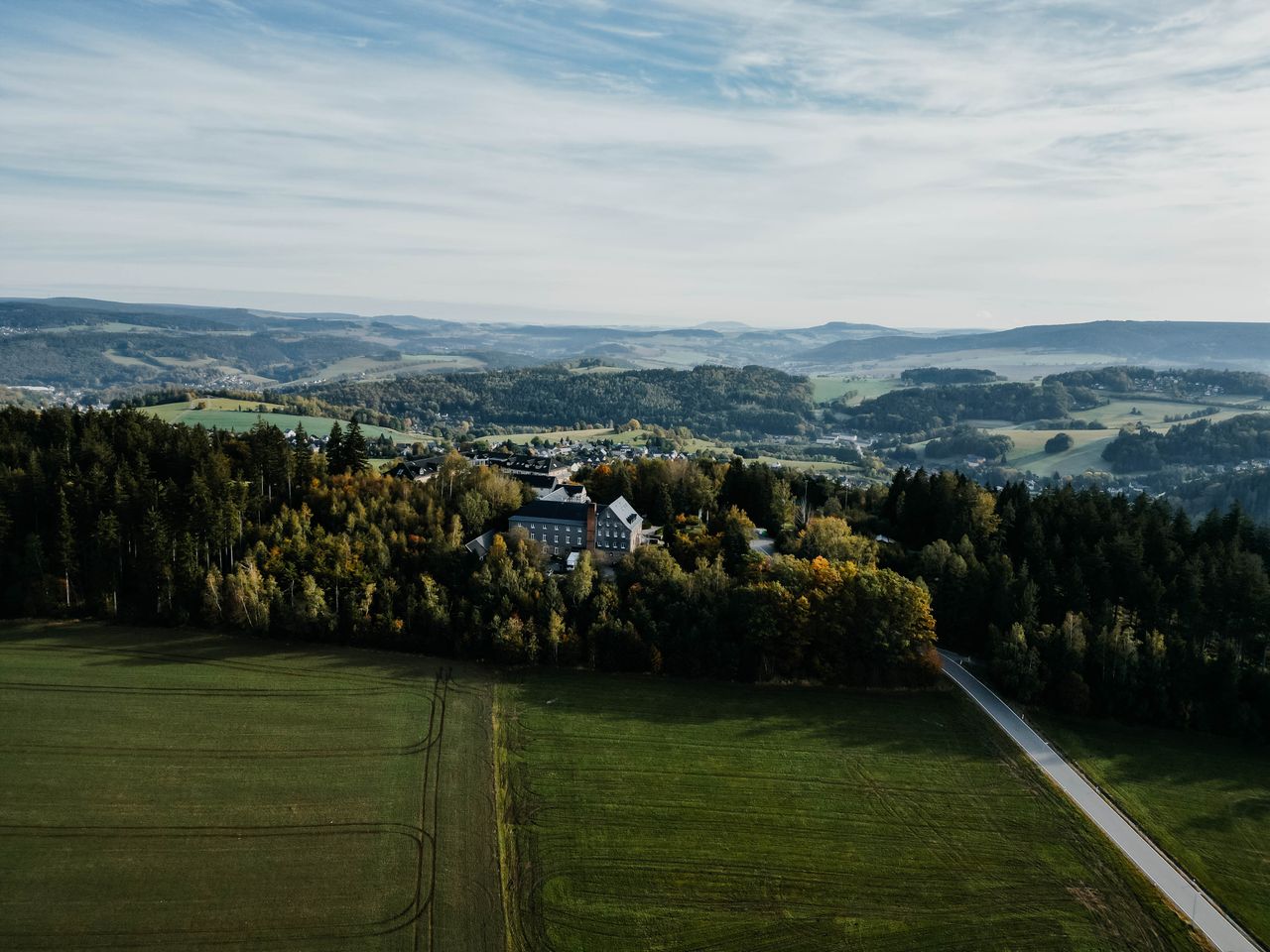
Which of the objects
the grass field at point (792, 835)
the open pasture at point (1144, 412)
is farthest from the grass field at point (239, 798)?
the open pasture at point (1144, 412)

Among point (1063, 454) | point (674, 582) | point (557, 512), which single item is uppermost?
point (557, 512)

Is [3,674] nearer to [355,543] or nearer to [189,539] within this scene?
[189,539]

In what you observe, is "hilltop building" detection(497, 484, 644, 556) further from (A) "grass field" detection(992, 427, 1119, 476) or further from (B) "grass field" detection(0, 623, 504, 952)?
(A) "grass field" detection(992, 427, 1119, 476)

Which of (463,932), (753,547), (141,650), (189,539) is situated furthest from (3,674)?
(753,547)

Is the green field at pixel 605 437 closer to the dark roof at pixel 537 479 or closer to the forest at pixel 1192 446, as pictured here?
the dark roof at pixel 537 479

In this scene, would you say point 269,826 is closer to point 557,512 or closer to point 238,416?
point 557,512

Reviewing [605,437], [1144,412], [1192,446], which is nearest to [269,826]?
[605,437]
